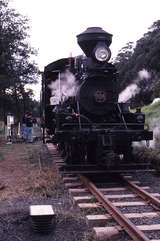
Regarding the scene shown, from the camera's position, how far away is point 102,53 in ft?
41.3

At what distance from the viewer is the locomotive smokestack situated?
12812 mm

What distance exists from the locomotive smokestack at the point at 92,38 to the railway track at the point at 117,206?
3.31 meters

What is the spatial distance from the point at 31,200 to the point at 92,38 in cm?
515

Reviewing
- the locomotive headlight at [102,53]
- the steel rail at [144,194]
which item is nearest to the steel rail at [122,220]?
the steel rail at [144,194]

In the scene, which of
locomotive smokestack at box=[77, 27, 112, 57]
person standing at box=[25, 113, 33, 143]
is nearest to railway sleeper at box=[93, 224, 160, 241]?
locomotive smokestack at box=[77, 27, 112, 57]

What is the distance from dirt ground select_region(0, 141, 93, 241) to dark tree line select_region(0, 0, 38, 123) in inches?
535

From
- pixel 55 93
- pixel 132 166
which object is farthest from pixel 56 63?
pixel 132 166

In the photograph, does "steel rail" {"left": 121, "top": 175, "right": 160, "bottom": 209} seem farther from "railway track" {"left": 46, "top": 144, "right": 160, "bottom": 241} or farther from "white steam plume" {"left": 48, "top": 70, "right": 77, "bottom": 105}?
"white steam plume" {"left": 48, "top": 70, "right": 77, "bottom": 105}

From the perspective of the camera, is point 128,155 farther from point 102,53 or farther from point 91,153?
point 102,53

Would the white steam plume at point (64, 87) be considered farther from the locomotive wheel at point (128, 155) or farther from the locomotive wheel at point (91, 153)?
the locomotive wheel at point (128, 155)

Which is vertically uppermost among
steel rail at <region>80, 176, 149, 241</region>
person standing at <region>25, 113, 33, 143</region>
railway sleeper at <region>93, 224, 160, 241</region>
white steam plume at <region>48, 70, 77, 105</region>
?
white steam plume at <region>48, 70, 77, 105</region>

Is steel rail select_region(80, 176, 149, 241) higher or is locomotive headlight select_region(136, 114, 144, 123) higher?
locomotive headlight select_region(136, 114, 144, 123)

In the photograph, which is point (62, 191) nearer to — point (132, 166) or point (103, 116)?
point (132, 166)

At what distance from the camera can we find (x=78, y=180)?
11820 mm
